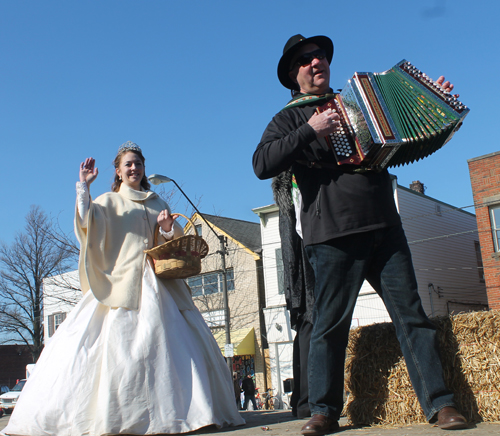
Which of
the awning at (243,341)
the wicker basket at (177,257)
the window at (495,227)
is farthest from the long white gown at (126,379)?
the awning at (243,341)

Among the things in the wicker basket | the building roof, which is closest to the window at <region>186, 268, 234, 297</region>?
the building roof

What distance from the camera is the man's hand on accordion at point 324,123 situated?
9.53ft

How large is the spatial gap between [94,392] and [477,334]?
7.76ft

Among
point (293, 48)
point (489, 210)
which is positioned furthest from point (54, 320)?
point (293, 48)

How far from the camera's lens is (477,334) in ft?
9.85

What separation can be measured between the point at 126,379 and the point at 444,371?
6.33 ft

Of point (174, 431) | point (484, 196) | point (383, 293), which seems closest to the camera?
point (383, 293)

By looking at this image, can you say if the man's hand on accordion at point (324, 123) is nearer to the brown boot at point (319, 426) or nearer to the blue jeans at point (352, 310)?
the blue jeans at point (352, 310)

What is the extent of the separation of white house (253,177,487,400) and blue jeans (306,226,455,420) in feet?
62.7

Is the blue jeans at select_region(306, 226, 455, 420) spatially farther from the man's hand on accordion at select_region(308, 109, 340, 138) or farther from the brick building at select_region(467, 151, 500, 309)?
the brick building at select_region(467, 151, 500, 309)

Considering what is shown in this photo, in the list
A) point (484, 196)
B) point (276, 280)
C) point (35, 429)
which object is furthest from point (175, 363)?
point (276, 280)

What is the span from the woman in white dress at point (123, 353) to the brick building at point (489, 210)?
1725 cm

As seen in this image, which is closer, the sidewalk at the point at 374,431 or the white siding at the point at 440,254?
the sidewalk at the point at 374,431

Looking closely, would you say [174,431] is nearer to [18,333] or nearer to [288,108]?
[288,108]
